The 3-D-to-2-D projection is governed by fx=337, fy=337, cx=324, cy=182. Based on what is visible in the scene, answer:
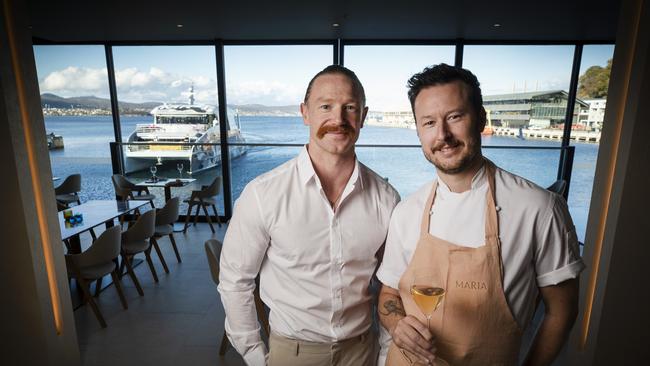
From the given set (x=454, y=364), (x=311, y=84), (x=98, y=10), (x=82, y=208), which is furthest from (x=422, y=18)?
(x=82, y=208)

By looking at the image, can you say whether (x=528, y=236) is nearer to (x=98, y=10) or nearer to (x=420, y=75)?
(x=420, y=75)

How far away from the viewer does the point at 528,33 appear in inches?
193

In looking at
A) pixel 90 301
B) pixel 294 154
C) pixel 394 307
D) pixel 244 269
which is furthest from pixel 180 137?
pixel 294 154

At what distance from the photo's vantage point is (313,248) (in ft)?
4.56

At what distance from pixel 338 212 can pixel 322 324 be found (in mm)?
478

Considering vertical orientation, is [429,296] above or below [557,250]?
below

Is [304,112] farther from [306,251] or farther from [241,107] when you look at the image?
[241,107]

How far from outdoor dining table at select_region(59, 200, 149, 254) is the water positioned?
752 millimetres

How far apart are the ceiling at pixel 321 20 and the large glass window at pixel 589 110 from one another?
1.09ft

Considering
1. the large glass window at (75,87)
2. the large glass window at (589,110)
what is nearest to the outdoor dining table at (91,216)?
the large glass window at (75,87)

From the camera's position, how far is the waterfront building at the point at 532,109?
19.1 feet

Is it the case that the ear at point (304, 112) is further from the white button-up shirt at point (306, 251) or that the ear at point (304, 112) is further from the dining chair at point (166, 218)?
the dining chair at point (166, 218)

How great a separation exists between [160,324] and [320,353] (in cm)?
232

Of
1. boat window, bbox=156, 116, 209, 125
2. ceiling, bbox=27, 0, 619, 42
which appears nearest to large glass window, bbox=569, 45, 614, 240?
ceiling, bbox=27, 0, 619, 42
